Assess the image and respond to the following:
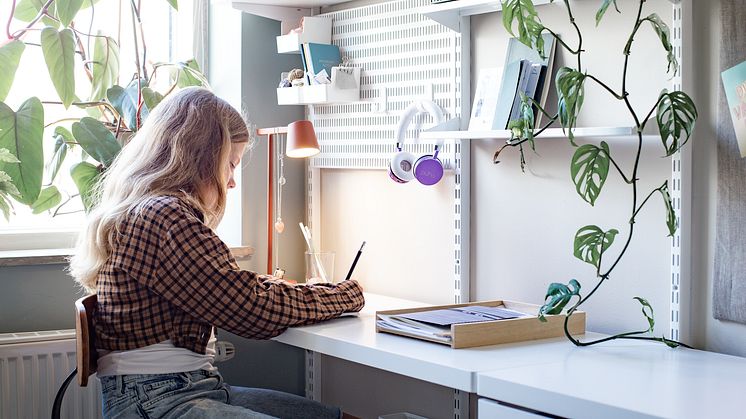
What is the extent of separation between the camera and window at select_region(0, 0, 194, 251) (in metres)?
2.80

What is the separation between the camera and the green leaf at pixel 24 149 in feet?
8.06

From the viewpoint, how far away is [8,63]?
2.59 meters

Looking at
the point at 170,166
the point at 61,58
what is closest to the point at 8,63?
the point at 61,58

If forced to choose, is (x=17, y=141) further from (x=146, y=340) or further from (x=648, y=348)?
(x=648, y=348)

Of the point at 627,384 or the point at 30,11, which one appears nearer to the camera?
the point at 627,384

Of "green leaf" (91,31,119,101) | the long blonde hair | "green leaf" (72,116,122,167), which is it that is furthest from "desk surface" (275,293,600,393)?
"green leaf" (91,31,119,101)

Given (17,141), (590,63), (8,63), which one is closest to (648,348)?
(590,63)

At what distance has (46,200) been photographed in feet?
8.90

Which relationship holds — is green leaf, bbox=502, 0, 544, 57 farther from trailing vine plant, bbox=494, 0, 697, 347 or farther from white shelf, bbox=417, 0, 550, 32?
white shelf, bbox=417, 0, 550, 32

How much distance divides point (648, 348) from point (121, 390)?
1.11 meters

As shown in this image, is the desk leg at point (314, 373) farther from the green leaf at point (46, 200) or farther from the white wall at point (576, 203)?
the green leaf at point (46, 200)

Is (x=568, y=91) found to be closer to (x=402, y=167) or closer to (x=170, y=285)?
(x=402, y=167)

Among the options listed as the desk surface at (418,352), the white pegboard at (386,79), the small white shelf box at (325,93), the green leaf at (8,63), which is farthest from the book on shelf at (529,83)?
the green leaf at (8,63)

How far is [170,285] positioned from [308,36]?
1200 mm
